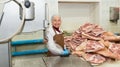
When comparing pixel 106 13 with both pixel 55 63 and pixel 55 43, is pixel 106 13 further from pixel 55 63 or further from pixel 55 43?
pixel 55 63

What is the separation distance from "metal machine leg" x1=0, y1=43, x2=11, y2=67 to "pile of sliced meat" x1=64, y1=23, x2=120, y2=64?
101 cm

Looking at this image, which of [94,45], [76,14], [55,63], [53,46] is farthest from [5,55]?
[76,14]

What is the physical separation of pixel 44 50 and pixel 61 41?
846 mm

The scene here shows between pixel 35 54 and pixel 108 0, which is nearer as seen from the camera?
pixel 35 54

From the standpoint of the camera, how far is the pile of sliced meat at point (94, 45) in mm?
2152

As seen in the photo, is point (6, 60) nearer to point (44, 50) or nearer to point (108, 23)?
point (44, 50)

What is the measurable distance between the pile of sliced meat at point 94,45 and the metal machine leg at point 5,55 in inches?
39.8

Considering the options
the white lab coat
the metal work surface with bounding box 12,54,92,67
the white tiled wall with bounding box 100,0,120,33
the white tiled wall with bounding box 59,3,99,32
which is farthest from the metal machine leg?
the white tiled wall with bounding box 100,0,120,33

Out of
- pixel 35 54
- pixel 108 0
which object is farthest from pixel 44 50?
pixel 108 0

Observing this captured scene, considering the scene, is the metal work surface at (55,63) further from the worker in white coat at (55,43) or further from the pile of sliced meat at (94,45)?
the pile of sliced meat at (94,45)

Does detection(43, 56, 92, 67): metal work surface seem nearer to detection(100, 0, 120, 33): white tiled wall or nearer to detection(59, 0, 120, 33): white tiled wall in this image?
detection(59, 0, 120, 33): white tiled wall

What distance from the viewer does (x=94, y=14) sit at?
11.3ft

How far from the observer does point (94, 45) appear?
2.27 m

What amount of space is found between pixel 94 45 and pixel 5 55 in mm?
1227
